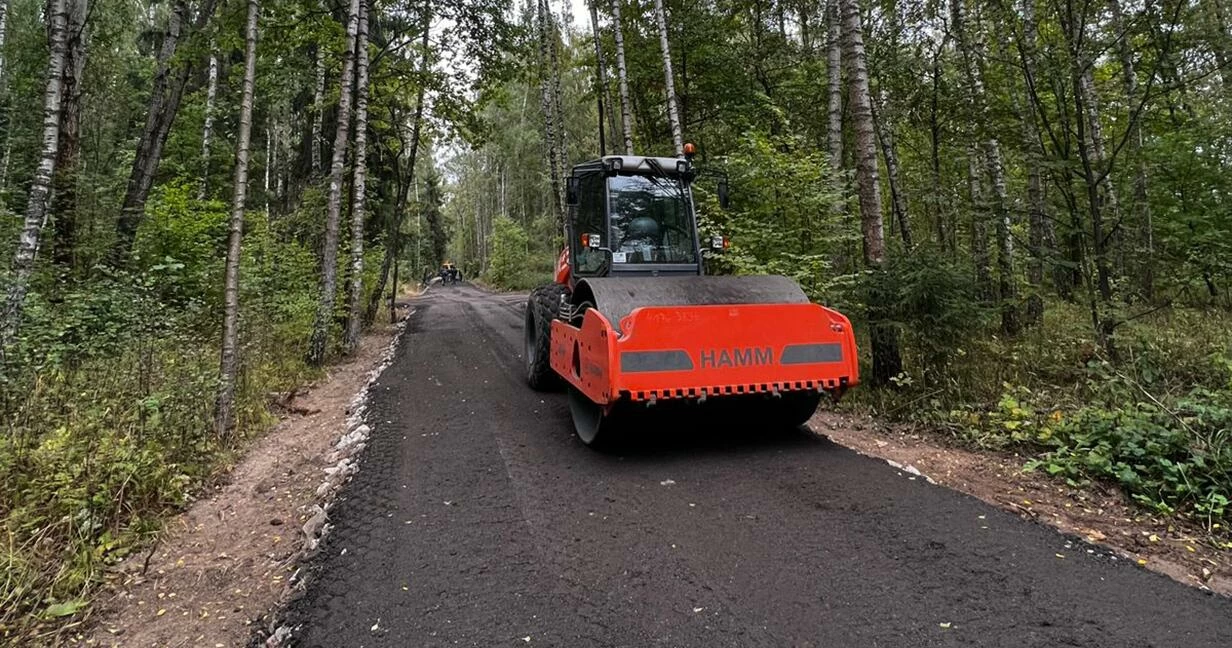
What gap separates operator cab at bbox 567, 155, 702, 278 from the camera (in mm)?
6133

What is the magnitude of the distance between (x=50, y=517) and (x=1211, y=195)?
1304 cm

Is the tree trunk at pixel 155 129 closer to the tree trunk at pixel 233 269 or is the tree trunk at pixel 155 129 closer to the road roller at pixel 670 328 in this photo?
the tree trunk at pixel 233 269

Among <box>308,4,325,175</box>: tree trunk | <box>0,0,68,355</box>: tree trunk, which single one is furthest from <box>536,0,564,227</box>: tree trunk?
<box>0,0,68,355</box>: tree trunk

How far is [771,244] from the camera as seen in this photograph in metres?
8.45

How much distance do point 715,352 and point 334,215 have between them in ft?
25.2

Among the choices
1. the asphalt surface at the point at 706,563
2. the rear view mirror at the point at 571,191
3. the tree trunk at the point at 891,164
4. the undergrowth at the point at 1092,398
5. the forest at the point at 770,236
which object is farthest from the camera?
the tree trunk at the point at 891,164

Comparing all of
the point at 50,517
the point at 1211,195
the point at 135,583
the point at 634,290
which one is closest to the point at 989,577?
the point at 634,290

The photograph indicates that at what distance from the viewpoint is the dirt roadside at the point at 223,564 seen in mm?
2713

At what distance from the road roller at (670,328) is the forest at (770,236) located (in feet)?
5.26

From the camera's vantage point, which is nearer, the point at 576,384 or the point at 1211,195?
the point at 576,384

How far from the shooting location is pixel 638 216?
6.24 m

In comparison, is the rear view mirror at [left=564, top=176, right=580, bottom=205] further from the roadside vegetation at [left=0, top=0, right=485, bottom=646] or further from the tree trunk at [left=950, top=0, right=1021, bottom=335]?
the tree trunk at [left=950, top=0, right=1021, bottom=335]

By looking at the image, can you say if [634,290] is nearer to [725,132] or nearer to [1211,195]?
[1211,195]

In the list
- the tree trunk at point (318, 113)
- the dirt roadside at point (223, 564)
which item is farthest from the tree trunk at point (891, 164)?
the tree trunk at point (318, 113)
